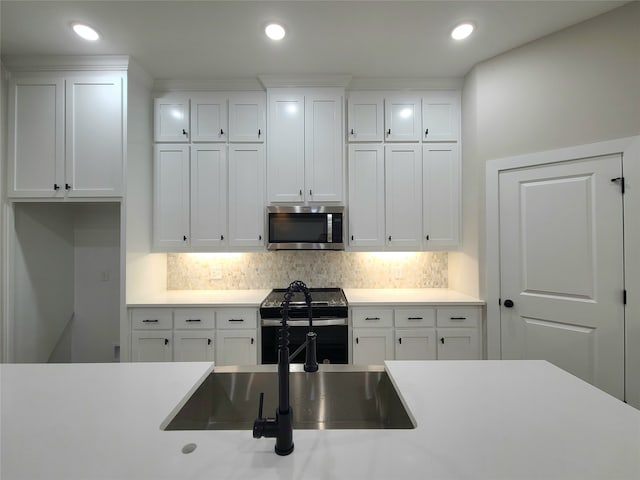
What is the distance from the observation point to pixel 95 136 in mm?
2246

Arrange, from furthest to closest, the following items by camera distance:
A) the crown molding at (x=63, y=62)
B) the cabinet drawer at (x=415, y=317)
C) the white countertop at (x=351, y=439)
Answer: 1. the cabinet drawer at (x=415, y=317)
2. the crown molding at (x=63, y=62)
3. the white countertop at (x=351, y=439)

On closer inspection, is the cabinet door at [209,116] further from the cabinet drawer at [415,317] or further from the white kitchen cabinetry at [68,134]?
the cabinet drawer at [415,317]

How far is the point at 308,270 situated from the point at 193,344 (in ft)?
4.03

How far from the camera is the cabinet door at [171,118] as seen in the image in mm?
2553

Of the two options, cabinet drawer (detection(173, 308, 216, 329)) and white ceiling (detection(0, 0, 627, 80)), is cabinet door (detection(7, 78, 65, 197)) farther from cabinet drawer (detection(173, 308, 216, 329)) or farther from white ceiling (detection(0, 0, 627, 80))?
cabinet drawer (detection(173, 308, 216, 329))

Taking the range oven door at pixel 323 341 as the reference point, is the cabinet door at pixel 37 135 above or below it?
above

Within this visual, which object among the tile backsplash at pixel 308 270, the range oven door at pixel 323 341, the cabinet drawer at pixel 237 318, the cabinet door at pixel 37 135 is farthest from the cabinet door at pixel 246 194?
the cabinet door at pixel 37 135

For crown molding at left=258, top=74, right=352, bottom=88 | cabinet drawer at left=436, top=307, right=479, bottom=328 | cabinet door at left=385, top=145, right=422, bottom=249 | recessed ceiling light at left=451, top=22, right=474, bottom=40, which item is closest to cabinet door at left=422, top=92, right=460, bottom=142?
cabinet door at left=385, top=145, right=422, bottom=249

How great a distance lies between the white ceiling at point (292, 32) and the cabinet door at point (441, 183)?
70 cm

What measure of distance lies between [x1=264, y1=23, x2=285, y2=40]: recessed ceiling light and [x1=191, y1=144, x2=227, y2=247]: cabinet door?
39.3 inches

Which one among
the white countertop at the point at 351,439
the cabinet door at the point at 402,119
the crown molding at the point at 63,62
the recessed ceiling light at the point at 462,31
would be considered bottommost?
the white countertop at the point at 351,439

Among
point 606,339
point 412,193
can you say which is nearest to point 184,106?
point 412,193

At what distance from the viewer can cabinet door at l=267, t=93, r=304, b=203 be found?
2539 millimetres

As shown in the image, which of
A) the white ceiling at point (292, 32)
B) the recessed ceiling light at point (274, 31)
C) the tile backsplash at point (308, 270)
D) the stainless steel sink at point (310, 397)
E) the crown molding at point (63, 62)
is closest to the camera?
the stainless steel sink at point (310, 397)
